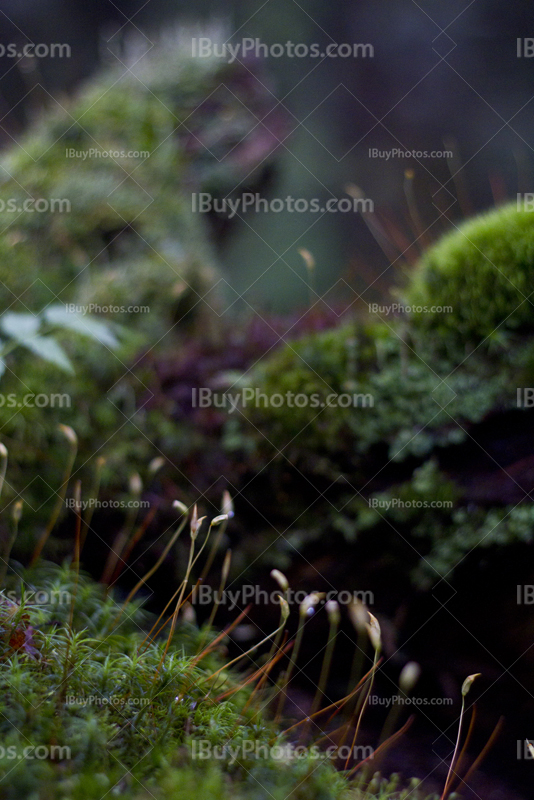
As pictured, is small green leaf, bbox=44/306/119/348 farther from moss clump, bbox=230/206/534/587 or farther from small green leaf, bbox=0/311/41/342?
moss clump, bbox=230/206/534/587

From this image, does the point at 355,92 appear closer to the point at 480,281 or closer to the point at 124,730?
the point at 480,281

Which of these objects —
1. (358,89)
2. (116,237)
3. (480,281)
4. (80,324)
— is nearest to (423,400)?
(480,281)

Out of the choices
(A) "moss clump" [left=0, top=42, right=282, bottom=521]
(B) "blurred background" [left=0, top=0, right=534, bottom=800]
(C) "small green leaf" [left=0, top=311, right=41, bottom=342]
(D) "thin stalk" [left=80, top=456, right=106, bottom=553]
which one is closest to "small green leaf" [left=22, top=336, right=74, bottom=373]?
(C) "small green leaf" [left=0, top=311, right=41, bottom=342]

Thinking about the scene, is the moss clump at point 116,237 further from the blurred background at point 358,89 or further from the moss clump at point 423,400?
the blurred background at point 358,89

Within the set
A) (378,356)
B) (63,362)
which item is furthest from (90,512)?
(378,356)

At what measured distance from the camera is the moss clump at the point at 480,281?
7.49ft

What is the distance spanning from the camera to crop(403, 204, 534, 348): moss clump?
7.49 feet

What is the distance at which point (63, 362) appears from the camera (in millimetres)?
2291

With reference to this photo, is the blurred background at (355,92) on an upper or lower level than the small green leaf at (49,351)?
upper

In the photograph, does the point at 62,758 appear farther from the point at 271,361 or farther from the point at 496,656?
the point at 271,361

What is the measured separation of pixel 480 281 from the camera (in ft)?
7.73

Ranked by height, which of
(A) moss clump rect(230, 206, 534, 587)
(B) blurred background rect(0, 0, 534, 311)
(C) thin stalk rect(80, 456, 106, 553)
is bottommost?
(C) thin stalk rect(80, 456, 106, 553)

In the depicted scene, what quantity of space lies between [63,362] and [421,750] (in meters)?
2.26

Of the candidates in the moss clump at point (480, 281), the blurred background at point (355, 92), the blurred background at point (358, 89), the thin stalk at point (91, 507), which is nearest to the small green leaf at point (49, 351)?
the thin stalk at point (91, 507)
